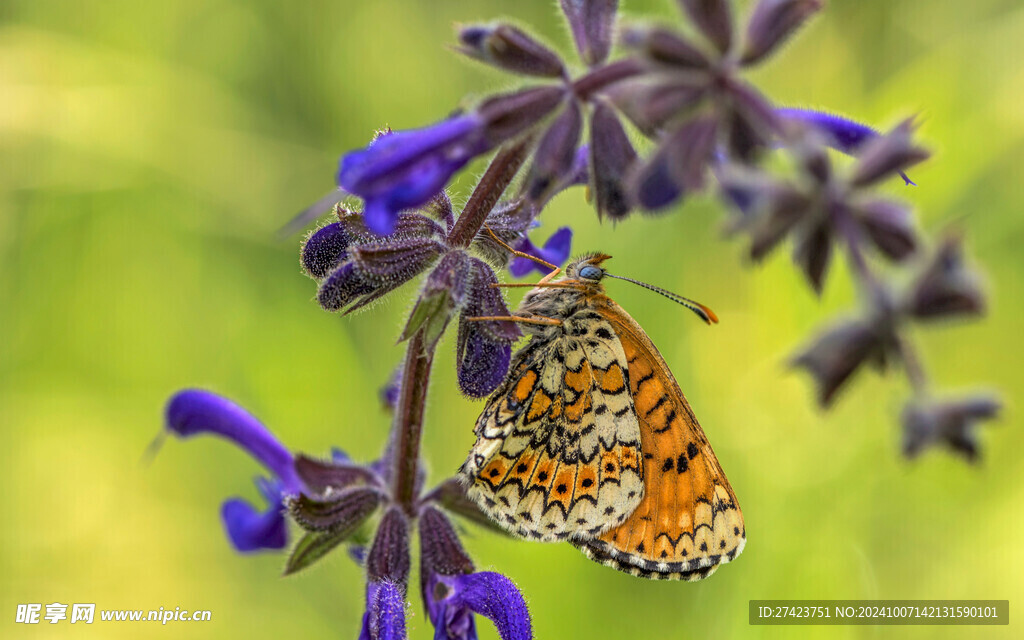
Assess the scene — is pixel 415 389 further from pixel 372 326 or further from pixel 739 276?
pixel 739 276

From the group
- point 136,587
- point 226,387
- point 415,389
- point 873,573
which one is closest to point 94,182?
point 226,387

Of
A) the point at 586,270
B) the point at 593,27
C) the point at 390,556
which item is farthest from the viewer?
the point at 586,270

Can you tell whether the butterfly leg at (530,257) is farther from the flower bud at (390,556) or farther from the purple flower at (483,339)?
the flower bud at (390,556)

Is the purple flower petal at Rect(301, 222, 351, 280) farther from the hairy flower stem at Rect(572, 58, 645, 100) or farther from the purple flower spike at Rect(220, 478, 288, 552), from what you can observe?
the purple flower spike at Rect(220, 478, 288, 552)

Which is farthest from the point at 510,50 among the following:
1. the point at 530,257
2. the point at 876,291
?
the point at 876,291

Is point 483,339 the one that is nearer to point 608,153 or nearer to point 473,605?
point 608,153

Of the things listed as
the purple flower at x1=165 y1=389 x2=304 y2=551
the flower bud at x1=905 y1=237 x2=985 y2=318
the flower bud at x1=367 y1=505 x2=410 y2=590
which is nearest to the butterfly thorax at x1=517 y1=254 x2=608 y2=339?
the flower bud at x1=367 y1=505 x2=410 y2=590
